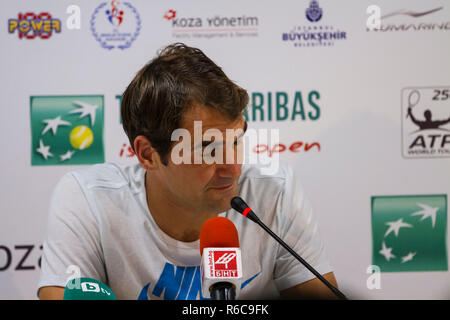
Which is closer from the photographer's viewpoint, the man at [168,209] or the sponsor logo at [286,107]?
the man at [168,209]

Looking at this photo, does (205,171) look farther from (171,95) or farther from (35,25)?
(35,25)

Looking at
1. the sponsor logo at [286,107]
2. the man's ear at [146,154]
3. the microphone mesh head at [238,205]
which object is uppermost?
the sponsor logo at [286,107]

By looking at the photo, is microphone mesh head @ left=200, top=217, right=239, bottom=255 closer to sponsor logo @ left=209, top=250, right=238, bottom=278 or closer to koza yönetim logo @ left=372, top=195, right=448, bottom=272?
sponsor logo @ left=209, top=250, right=238, bottom=278

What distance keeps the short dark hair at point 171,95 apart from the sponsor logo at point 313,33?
47 centimetres

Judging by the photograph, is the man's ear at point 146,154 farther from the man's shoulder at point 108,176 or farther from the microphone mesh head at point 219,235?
the microphone mesh head at point 219,235

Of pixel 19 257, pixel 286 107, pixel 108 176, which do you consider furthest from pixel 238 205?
pixel 19 257

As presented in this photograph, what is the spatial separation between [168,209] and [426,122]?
42.0 inches

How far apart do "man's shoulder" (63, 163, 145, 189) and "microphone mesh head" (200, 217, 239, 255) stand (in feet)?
1.83

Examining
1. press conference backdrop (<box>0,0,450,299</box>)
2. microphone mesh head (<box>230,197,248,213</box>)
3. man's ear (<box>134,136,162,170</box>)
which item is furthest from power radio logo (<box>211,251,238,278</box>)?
press conference backdrop (<box>0,0,450,299</box>)

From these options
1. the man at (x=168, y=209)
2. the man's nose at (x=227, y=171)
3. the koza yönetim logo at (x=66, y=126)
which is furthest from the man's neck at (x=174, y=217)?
the koza yönetim logo at (x=66, y=126)

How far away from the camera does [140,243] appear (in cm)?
156

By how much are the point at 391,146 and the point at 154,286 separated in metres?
1.05

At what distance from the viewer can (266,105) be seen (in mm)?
1927

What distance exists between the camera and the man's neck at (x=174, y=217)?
1.57 meters
